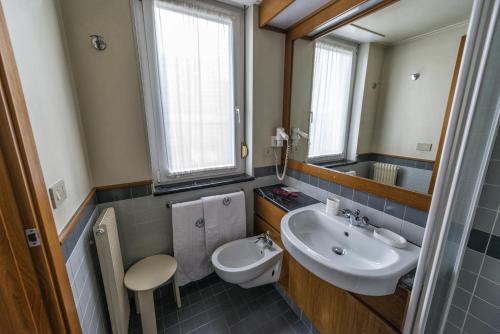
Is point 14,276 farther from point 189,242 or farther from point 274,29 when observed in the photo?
point 274,29

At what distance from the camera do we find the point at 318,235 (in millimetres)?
1321

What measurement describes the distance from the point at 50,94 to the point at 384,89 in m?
1.69

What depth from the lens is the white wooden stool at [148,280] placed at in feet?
4.02

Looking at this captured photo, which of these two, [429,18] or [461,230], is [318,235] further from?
[429,18]

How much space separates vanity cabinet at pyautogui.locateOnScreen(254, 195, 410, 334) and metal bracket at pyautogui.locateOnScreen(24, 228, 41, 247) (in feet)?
4.14

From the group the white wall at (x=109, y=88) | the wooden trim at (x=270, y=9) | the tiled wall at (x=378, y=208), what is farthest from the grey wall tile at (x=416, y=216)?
the white wall at (x=109, y=88)

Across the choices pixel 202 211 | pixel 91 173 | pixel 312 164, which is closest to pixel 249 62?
pixel 312 164

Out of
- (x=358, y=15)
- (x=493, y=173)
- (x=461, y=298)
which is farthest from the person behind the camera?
(x=358, y=15)

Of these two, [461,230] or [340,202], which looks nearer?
[461,230]

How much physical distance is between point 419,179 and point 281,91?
1.25 m

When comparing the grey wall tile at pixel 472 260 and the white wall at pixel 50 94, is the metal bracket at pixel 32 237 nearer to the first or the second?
the white wall at pixel 50 94

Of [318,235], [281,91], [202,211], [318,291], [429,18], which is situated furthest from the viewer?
[281,91]

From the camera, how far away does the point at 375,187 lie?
1171 mm

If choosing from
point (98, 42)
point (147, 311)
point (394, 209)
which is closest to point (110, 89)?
point (98, 42)
